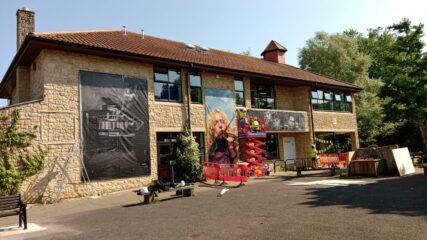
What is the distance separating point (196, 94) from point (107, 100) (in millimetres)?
5226

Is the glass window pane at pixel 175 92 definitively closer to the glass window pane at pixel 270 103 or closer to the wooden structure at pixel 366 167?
the glass window pane at pixel 270 103

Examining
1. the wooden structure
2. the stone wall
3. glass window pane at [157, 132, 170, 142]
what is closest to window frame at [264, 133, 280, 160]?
the wooden structure

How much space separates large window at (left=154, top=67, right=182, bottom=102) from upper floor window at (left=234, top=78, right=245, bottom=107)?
415 centimetres

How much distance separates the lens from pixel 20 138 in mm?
13148

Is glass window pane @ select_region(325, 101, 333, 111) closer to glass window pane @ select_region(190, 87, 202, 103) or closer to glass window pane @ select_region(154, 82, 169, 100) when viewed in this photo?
glass window pane @ select_region(190, 87, 202, 103)

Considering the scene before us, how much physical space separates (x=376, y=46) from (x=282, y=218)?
2147 inches

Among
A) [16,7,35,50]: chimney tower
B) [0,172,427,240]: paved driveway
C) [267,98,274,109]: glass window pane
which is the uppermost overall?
[16,7,35,50]: chimney tower

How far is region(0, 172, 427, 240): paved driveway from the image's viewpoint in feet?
22.1

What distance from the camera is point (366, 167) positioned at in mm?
16547

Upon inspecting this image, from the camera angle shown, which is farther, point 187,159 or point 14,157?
point 187,159

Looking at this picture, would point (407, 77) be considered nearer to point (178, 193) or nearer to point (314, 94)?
point (314, 94)

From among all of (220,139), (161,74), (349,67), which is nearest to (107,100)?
(161,74)

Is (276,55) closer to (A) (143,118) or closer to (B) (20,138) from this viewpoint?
(A) (143,118)

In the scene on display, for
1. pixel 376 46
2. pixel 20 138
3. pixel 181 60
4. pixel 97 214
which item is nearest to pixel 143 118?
pixel 181 60
